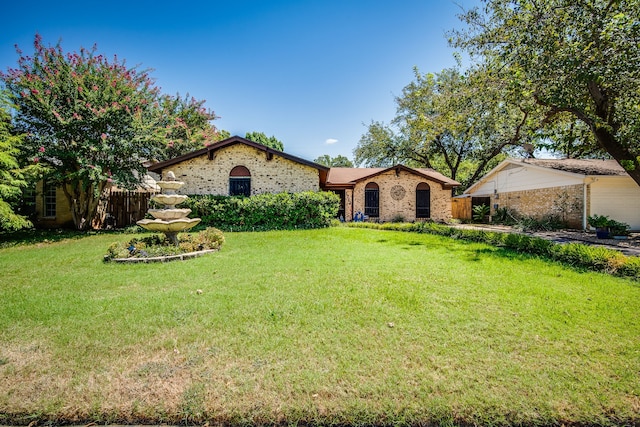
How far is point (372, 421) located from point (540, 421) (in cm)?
134

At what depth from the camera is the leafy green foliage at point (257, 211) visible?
43.8 ft

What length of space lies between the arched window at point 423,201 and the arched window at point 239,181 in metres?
11.9

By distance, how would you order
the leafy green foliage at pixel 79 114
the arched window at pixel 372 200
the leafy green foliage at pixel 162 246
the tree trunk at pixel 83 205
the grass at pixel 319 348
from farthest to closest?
1. the arched window at pixel 372 200
2. the tree trunk at pixel 83 205
3. the leafy green foliage at pixel 79 114
4. the leafy green foliage at pixel 162 246
5. the grass at pixel 319 348

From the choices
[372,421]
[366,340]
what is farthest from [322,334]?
[372,421]

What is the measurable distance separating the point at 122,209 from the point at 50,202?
4.04 m

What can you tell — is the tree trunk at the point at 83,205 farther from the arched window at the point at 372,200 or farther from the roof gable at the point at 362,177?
the arched window at the point at 372,200

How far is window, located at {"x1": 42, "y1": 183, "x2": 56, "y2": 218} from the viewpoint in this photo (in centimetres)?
1549

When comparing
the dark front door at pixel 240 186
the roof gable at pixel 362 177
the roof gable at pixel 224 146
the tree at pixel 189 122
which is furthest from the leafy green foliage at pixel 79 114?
the roof gable at pixel 362 177

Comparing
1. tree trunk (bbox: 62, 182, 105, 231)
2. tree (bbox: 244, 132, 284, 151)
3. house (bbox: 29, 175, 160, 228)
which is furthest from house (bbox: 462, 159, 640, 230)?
tree (bbox: 244, 132, 284, 151)

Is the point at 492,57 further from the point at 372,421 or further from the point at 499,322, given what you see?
the point at 372,421

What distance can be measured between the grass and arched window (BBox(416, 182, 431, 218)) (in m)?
14.2

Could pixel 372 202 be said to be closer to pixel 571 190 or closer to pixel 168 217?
pixel 571 190

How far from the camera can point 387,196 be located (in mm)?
19469

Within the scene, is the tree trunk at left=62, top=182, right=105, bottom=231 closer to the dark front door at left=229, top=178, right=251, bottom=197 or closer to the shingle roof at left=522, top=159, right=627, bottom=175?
the dark front door at left=229, top=178, right=251, bottom=197
